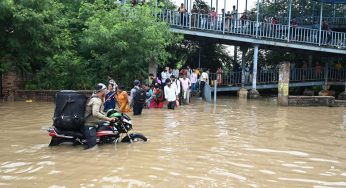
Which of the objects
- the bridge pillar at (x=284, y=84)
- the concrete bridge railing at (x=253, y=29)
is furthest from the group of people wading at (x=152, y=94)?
the bridge pillar at (x=284, y=84)

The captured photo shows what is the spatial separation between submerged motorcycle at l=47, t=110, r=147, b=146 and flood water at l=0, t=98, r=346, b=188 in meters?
0.17

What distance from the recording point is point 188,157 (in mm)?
7062

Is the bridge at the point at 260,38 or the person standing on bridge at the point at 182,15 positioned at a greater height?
the person standing on bridge at the point at 182,15

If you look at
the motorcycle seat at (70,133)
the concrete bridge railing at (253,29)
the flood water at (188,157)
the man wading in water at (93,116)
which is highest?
the concrete bridge railing at (253,29)

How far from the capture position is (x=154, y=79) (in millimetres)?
17203

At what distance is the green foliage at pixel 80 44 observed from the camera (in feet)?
52.1

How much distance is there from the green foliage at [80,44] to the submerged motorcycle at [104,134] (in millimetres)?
8625

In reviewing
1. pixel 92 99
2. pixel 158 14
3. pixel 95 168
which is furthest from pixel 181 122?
pixel 158 14

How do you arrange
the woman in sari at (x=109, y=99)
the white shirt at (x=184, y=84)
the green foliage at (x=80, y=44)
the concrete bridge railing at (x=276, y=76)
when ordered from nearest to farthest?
the woman in sari at (x=109, y=99) < the green foliage at (x=80, y=44) < the white shirt at (x=184, y=84) < the concrete bridge railing at (x=276, y=76)

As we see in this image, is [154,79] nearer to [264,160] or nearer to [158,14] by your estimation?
[158,14]

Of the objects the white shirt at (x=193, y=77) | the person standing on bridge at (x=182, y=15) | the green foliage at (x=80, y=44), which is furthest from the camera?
the person standing on bridge at (x=182, y=15)

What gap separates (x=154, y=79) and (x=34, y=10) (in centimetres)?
545

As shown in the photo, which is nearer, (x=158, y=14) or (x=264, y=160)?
(x=264, y=160)

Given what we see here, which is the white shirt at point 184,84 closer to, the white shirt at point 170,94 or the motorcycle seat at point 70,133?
the white shirt at point 170,94
